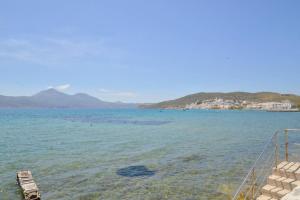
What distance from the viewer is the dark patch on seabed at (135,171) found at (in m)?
20.4

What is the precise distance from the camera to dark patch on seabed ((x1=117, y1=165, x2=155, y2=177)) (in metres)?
20.4

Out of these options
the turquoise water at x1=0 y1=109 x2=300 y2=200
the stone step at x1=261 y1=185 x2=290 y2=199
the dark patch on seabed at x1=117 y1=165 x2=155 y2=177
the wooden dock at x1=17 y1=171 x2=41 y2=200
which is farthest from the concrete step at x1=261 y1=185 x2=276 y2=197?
the wooden dock at x1=17 y1=171 x2=41 y2=200

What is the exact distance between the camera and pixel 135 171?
837 inches

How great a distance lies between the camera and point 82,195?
15789 mm

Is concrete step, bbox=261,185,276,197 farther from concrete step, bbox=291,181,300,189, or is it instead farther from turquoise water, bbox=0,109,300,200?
turquoise water, bbox=0,109,300,200

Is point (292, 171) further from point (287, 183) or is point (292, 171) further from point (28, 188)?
point (28, 188)

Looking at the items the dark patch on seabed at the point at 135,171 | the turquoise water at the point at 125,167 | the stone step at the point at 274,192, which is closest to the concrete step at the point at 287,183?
the stone step at the point at 274,192

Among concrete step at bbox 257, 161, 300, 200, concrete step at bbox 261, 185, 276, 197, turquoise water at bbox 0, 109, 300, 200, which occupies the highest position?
concrete step at bbox 257, 161, 300, 200

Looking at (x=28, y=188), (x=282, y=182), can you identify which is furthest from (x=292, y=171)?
(x=28, y=188)

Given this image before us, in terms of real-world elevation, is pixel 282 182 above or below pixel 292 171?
below

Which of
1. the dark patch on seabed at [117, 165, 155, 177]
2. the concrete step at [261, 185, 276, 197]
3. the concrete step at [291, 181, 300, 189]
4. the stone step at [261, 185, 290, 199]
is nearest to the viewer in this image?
the concrete step at [291, 181, 300, 189]

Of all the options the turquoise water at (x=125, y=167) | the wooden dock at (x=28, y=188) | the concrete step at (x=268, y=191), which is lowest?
the turquoise water at (x=125, y=167)

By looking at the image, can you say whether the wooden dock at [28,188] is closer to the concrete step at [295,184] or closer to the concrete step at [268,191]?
the concrete step at [268,191]

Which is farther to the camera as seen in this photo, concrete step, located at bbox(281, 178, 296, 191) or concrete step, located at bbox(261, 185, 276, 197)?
concrete step, located at bbox(261, 185, 276, 197)
